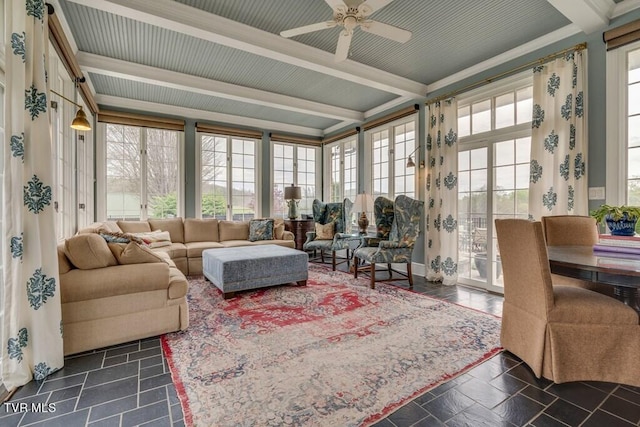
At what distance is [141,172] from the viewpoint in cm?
511

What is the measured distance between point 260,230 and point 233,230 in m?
0.53

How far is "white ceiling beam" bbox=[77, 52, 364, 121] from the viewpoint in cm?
350

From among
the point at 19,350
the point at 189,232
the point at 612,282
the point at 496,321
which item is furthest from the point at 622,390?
the point at 189,232

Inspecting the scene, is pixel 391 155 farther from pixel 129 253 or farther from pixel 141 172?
pixel 141 172

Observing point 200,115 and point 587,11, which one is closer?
point 587,11

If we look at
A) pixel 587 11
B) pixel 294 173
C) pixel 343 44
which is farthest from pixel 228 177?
pixel 587 11

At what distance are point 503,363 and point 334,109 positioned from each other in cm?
460

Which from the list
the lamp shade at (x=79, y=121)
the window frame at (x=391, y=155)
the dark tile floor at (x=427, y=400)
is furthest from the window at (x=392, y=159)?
the lamp shade at (x=79, y=121)

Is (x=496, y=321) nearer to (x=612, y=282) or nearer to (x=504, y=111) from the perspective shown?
(x=612, y=282)

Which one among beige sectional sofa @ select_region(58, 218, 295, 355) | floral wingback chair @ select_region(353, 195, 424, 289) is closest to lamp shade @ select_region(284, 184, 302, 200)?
floral wingback chair @ select_region(353, 195, 424, 289)

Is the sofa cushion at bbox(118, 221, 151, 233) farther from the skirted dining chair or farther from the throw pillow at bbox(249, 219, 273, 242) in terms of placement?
the skirted dining chair

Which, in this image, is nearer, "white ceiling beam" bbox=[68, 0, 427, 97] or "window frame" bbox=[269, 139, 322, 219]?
"white ceiling beam" bbox=[68, 0, 427, 97]

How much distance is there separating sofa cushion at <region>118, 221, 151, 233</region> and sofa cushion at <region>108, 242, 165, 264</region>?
253 centimetres

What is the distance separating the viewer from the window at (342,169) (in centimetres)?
606
